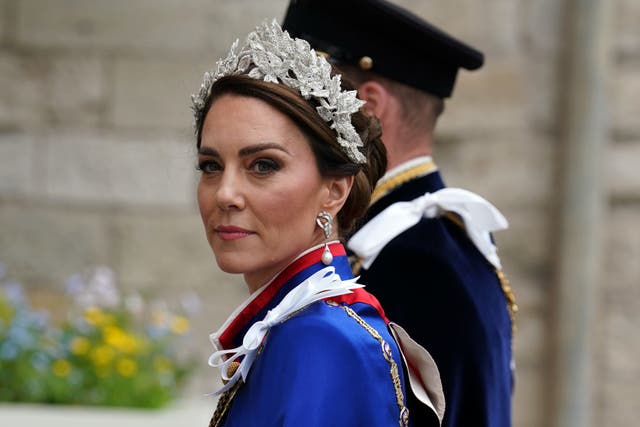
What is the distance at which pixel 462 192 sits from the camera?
274 centimetres

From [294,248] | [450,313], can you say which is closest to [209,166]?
[294,248]

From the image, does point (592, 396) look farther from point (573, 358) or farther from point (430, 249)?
point (430, 249)

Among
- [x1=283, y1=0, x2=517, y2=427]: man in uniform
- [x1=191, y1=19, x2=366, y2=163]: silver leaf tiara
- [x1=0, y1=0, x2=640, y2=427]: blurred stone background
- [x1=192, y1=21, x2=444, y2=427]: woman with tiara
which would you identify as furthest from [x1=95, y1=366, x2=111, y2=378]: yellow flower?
[x1=191, y1=19, x2=366, y2=163]: silver leaf tiara

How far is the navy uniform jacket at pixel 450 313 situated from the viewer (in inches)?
101

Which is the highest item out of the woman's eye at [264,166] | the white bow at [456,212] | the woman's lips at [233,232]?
the woman's eye at [264,166]

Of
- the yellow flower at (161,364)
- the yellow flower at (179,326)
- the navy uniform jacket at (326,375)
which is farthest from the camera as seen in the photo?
the yellow flower at (179,326)

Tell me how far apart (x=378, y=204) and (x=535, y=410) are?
274 cm

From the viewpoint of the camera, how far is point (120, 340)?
14.5 feet

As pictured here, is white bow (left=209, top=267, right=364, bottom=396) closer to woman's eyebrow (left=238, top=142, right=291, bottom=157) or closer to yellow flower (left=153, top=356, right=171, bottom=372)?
woman's eyebrow (left=238, top=142, right=291, bottom=157)

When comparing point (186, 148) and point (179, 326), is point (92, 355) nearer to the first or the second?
point (179, 326)

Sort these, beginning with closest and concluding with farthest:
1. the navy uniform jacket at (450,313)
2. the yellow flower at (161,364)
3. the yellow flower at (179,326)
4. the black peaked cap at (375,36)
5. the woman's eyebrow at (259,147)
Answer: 1. the woman's eyebrow at (259,147)
2. the navy uniform jacket at (450,313)
3. the black peaked cap at (375,36)
4. the yellow flower at (161,364)
5. the yellow flower at (179,326)

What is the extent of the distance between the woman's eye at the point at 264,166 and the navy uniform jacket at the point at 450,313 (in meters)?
0.79

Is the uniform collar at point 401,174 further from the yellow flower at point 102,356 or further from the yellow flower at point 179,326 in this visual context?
the yellow flower at point 179,326

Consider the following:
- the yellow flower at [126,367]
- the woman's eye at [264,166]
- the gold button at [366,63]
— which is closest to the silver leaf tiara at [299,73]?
the woman's eye at [264,166]
